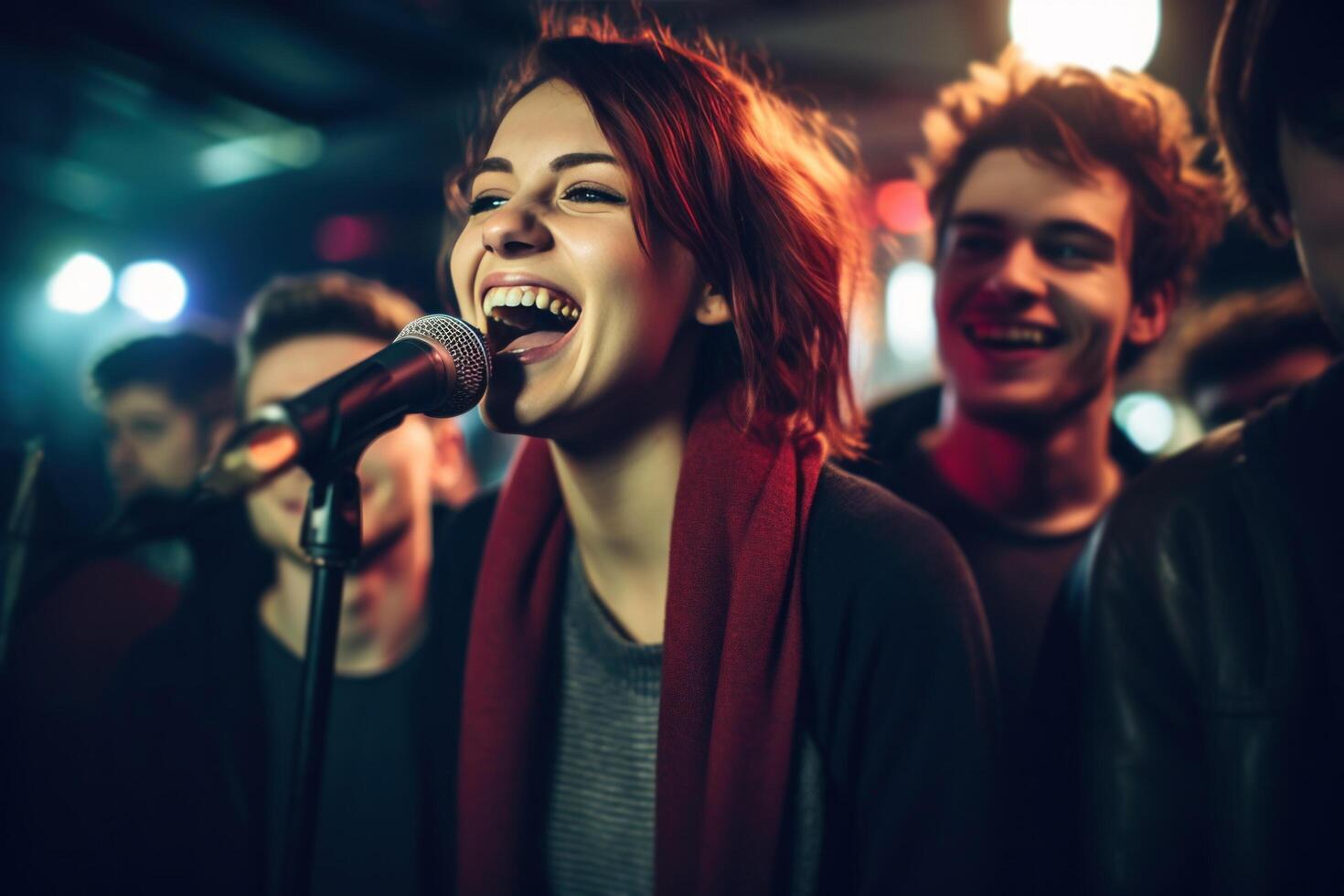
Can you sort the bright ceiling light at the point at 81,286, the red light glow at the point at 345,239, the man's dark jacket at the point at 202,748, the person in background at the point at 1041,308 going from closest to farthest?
the man's dark jacket at the point at 202,748 < the person in background at the point at 1041,308 < the bright ceiling light at the point at 81,286 < the red light glow at the point at 345,239

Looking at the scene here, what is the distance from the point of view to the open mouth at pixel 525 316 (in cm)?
129

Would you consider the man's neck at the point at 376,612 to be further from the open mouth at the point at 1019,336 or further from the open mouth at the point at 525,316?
the open mouth at the point at 1019,336

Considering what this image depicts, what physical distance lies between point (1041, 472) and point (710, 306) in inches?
37.9

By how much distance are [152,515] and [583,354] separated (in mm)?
577

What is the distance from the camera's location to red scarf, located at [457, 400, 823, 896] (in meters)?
1.26

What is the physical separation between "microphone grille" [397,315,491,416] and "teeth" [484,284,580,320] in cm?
15

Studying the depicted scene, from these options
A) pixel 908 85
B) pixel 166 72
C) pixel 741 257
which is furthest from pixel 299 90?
pixel 741 257

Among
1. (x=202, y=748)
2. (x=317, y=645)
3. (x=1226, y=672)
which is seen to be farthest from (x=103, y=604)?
(x=1226, y=672)

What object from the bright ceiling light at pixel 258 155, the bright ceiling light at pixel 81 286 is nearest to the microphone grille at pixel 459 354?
the bright ceiling light at pixel 81 286

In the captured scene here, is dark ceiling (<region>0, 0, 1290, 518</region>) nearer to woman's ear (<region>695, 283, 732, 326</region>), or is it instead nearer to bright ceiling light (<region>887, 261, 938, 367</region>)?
bright ceiling light (<region>887, 261, 938, 367</region>)

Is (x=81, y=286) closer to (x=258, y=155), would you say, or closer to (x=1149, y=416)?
(x=258, y=155)

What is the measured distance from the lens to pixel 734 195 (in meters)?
1.45

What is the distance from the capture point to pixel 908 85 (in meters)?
5.79

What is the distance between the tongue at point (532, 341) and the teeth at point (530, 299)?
4 centimetres
